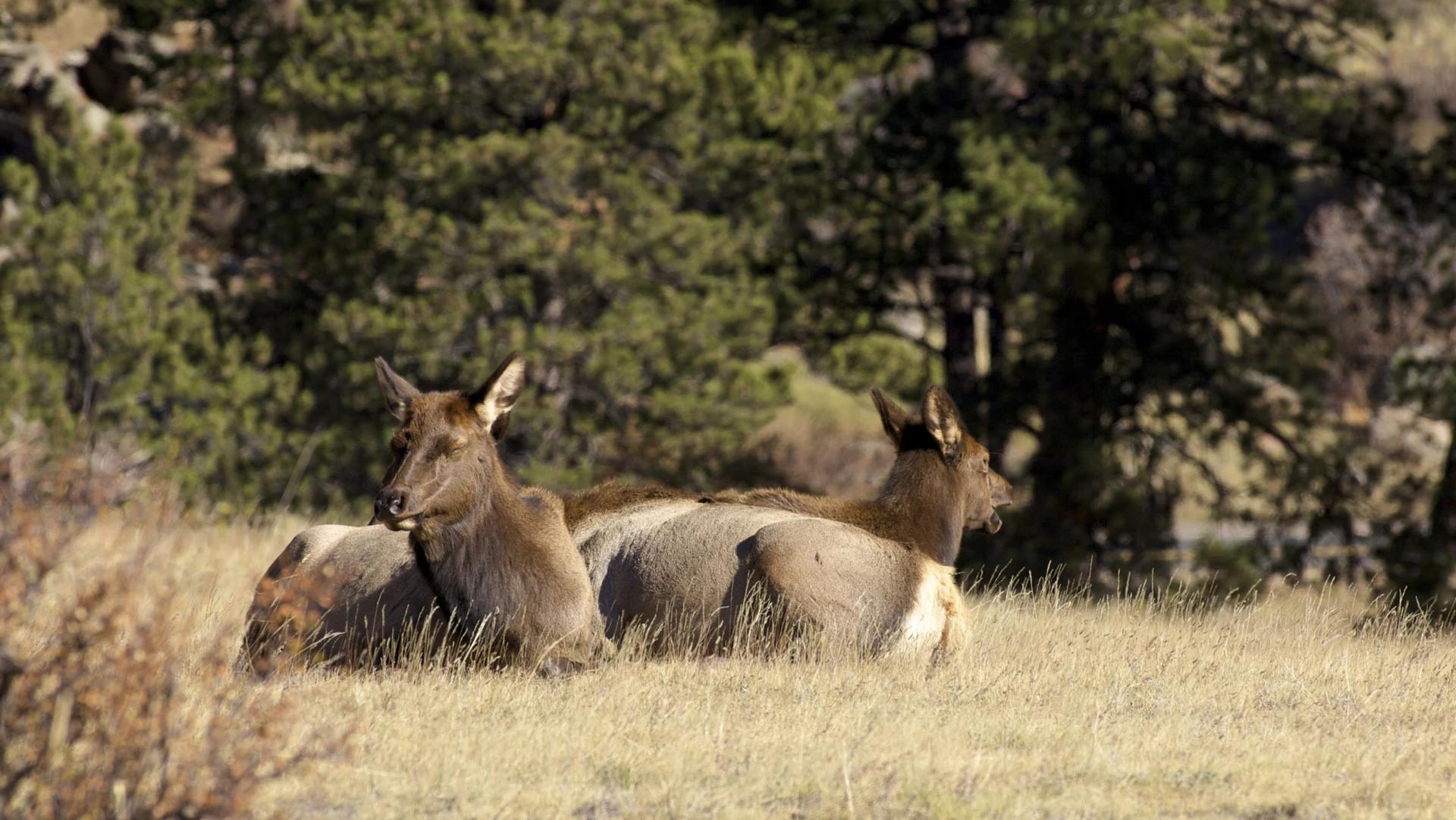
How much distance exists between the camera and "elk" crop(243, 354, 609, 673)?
28.1 ft

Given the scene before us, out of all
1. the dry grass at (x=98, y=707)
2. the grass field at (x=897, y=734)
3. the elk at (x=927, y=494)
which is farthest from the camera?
the elk at (x=927, y=494)

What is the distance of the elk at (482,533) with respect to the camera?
8.57 m

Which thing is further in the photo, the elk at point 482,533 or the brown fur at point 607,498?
the brown fur at point 607,498

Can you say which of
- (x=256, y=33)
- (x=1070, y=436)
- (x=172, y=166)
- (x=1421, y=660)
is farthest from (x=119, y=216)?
(x=1421, y=660)

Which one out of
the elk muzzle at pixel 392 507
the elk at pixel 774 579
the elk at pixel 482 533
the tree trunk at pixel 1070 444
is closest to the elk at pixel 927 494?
the elk at pixel 774 579

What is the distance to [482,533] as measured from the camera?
8.81 m

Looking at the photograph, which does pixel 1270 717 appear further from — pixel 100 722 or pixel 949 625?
pixel 100 722

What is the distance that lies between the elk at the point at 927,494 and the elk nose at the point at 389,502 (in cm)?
258

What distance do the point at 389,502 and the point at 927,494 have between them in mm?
3600

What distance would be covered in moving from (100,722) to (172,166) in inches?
922

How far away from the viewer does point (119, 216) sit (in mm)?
22172

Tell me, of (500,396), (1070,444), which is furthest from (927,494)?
(1070,444)

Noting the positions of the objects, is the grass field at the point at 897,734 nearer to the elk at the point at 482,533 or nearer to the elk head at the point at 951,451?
the elk at the point at 482,533

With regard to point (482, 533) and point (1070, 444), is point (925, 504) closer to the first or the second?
point (482, 533)
